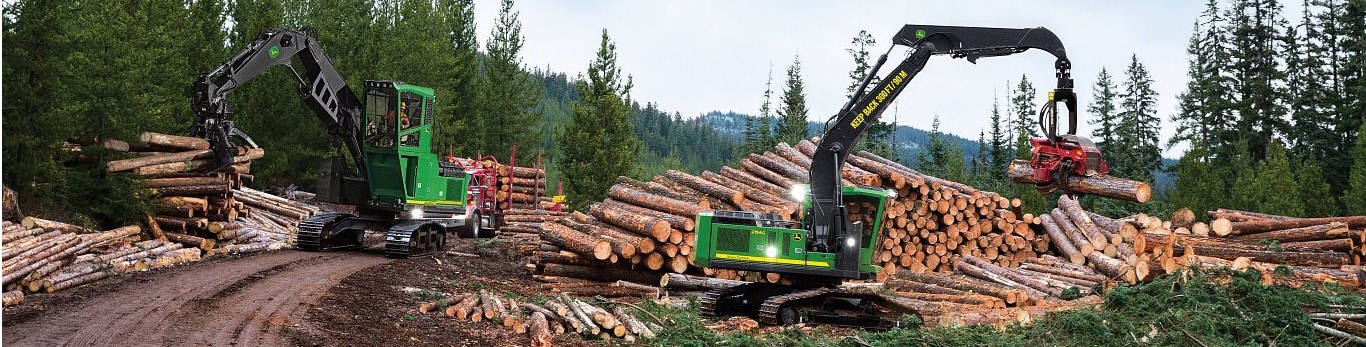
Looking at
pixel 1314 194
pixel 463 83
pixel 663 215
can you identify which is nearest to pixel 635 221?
pixel 663 215

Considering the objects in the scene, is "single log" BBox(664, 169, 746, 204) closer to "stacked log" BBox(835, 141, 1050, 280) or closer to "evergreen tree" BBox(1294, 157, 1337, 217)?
"stacked log" BBox(835, 141, 1050, 280)

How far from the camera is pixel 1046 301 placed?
47.2ft

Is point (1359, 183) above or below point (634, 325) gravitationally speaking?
above

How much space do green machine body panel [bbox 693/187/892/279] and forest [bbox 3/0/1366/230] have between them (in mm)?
10585

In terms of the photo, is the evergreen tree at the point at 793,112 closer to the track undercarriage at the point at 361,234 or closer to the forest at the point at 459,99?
the forest at the point at 459,99

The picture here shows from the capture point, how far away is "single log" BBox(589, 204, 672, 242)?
49.1 feet

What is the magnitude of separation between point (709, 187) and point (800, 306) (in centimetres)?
522

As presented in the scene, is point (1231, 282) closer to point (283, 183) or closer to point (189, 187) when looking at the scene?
point (189, 187)

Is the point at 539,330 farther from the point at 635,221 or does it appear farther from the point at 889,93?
the point at 889,93

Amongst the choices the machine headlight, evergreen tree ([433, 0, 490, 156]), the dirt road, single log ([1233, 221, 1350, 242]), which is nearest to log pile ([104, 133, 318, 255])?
the dirt road

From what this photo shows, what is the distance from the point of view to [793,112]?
62469 mm

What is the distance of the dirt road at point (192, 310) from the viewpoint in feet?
31.6

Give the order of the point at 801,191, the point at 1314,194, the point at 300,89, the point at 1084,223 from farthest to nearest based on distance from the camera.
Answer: the point at 1314,194, the point at 300,89, the point at 1084,223, the point at 801,191

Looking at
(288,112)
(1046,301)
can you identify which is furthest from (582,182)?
(1046,301)
